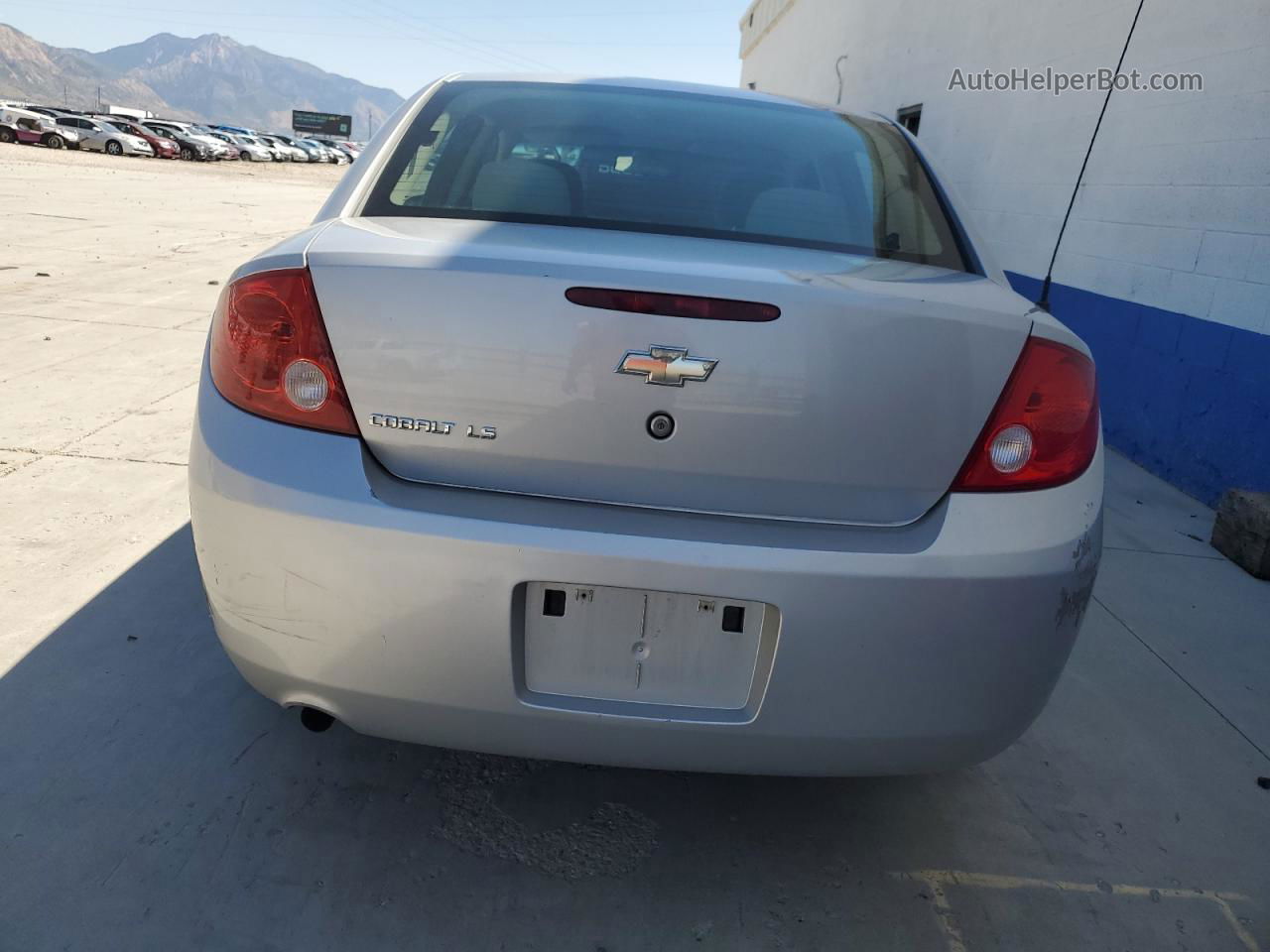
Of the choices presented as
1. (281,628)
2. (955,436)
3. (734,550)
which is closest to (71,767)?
(281,628)

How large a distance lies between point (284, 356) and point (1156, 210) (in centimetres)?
554

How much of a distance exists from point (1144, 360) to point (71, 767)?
18.2 ft

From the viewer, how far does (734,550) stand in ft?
5.23

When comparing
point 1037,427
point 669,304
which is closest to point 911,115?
point 1037,427

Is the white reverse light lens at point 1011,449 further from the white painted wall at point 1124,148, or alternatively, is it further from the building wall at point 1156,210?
the white painted wall at point 1124,148

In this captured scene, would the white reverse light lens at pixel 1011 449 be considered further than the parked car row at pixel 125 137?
No

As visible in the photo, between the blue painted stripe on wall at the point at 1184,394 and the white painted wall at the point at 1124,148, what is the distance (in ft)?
0.36

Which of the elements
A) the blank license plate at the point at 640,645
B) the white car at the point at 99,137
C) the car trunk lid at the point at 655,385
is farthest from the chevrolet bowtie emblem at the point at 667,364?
the white car at the point at 99,137

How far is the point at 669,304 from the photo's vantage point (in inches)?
62.7

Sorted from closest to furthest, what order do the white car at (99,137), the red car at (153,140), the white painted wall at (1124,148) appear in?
the white painted wall at (1124,148), the white car at (99,137), the red car at (153,140)

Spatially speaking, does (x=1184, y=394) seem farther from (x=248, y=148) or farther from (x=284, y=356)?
(x=248, y=148)

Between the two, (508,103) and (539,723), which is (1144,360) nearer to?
(508,103)

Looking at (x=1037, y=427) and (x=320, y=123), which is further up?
(x=1037, y=427)

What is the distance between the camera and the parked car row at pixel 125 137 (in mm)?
38344
